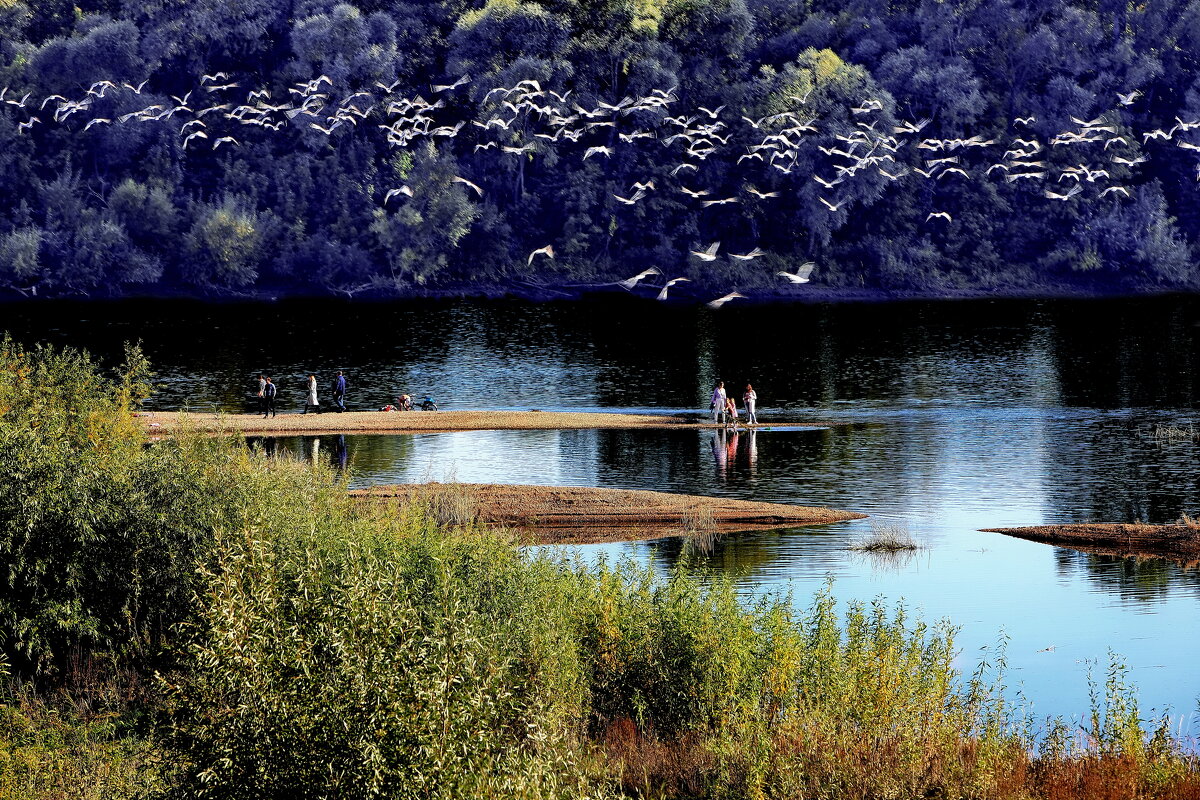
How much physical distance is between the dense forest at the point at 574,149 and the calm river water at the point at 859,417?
20.7ft

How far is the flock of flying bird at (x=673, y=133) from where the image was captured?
12425 centimetres

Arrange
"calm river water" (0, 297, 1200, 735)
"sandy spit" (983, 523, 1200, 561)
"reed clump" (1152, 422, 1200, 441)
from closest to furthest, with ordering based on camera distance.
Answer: "calm river water" (0, 297, 1200, 735) < "sandy spit" (983, 523, 1200, 561) < "reed clump" (1152, 422, 1200, 441)

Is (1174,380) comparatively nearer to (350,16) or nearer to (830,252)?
(830,252)

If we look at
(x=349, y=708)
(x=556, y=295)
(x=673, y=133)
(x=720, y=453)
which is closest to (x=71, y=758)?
(x=349, y=708)

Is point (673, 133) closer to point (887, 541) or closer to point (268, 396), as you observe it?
point (268, 396)

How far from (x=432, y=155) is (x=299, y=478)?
101 metres

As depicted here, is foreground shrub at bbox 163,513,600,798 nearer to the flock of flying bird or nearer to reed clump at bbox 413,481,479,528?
reed clump at bbox 413,481,479,528

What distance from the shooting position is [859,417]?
2532 inches

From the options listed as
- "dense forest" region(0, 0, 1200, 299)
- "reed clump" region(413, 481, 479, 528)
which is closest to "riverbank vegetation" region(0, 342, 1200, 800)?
"reed clump" region(413, 481, 479, 528)

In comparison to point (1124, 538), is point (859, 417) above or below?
above

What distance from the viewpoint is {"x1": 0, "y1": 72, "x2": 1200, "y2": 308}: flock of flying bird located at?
124m

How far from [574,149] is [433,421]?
2922 inches

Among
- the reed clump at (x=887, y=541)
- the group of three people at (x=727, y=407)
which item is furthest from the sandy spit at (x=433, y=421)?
the reed clump at (x=887, y=541)

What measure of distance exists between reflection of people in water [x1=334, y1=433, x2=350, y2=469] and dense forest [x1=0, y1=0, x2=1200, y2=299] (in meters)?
68.9
